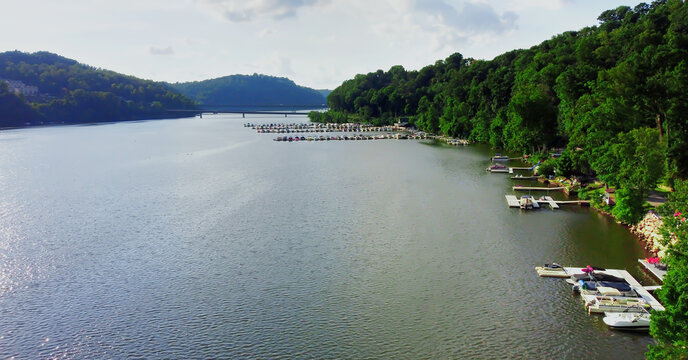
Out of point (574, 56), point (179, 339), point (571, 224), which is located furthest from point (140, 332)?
point (574, 56)

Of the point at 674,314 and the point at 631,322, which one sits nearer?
the point at 674,314

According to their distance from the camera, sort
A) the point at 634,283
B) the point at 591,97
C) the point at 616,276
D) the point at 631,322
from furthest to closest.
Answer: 1. the point at 591,97
2. the point at 616,276
3. the point at 634,283
4. the point at 631,322

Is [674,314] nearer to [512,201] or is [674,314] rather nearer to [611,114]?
[512,201]

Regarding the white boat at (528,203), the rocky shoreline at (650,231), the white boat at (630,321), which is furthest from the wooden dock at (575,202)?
the white boat at (630,321)

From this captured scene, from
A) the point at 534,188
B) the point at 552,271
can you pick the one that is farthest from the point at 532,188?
the point at 552,271

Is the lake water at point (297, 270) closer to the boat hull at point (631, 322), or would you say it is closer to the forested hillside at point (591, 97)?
the boat hull at point (631, 322)

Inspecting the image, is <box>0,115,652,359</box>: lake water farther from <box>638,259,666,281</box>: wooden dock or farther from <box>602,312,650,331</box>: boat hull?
<box>638,259,666,281</box>: wooden dock

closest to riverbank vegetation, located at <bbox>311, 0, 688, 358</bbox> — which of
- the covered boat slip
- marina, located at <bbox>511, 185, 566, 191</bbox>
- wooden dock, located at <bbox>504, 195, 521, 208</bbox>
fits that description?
marina, located at <bbox>511, 185, 566, 191</bbox>
